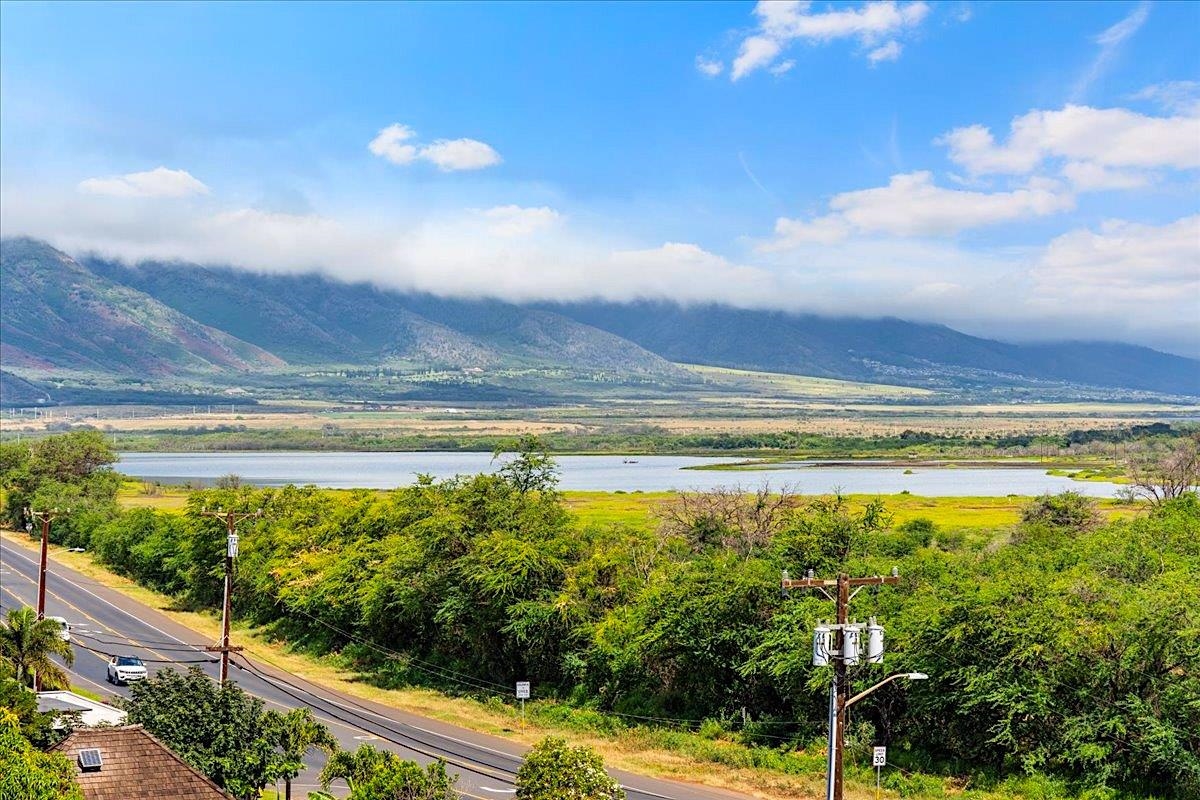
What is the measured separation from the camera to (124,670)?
54.1 metres

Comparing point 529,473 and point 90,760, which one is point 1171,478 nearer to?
point 529,473

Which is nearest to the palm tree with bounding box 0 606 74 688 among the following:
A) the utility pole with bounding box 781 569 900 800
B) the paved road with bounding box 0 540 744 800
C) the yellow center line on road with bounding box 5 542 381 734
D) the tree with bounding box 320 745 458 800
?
the yellow center line on road with bounding box 5 542 381 734

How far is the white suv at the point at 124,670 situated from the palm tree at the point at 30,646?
1264 centimetres

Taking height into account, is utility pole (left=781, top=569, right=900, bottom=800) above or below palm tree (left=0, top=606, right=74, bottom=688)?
above

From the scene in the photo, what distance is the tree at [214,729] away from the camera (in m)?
32.3

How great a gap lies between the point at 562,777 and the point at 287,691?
1189 inches

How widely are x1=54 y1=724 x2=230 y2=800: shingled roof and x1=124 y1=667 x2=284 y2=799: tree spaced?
846 mm

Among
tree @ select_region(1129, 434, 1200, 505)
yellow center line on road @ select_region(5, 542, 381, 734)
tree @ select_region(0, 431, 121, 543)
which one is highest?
tree @ select_region(1129, 434, 1200, 505)

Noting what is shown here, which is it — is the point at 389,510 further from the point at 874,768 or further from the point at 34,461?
the point at 34,461

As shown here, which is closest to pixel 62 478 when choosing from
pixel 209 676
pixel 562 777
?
pixel 209 676

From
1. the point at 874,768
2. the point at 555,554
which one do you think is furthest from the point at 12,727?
the point at 555,554

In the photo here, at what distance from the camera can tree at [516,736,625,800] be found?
26562 millimetres

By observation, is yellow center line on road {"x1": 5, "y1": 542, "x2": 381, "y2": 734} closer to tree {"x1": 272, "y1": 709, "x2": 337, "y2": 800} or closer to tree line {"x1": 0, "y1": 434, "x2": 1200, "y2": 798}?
tree {"x1": 272, "y1": 709, "x2": 337, "y2": 800}

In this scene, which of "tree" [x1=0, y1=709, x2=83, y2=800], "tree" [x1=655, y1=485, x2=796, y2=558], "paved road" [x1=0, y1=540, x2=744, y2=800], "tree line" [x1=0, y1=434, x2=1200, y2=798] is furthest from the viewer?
"tree" [x1=655, y1=485, x2=796, y2=558]
